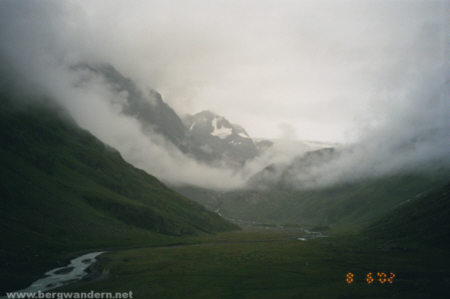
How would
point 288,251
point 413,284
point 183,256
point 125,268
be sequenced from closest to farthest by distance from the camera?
point 413,284 < point 125,268 < point 183,256 < point 288,251

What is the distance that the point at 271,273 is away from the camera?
130875 mm

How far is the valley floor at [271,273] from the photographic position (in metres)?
104

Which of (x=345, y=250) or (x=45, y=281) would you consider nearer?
(x=45, y=281)

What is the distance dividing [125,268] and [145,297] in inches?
1787

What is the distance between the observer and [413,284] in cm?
11288

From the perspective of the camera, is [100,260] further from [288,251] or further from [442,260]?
[442,260]

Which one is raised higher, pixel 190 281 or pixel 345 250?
pixel 345 250

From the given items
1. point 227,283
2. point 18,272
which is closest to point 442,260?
point 227,283
